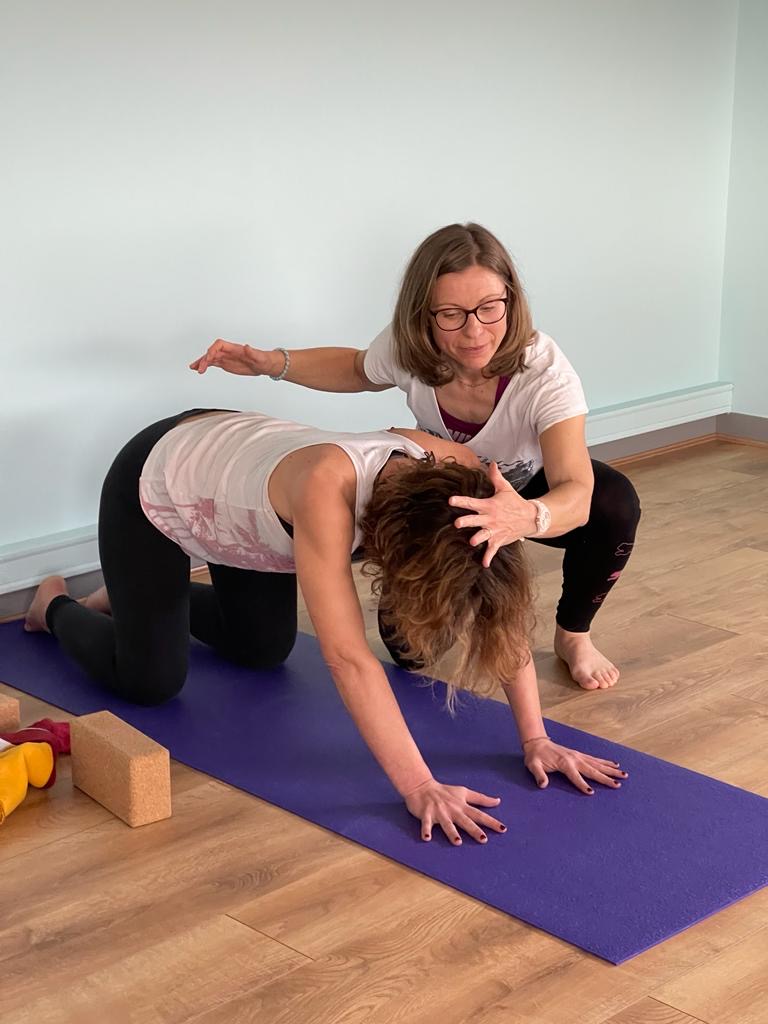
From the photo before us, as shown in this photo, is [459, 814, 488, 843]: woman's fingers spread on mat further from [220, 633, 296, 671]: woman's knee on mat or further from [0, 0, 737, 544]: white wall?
[0, 0, 737, 544]: white wall

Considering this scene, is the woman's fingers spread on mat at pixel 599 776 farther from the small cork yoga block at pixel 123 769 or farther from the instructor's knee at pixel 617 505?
the small cork yoga block at pixel 123 769

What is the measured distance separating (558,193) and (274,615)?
1.98 m

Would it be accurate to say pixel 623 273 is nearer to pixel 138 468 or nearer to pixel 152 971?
pixel 138 468

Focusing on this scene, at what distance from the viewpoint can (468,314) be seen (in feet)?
7.63

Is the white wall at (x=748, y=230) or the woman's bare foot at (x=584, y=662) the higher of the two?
the white wall at (x=748, y=230)

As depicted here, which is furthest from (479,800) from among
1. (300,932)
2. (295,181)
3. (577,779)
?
(295,181)

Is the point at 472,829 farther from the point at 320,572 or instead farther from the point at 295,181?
the point at 295,181

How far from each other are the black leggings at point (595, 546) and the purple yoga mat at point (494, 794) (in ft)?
0.83

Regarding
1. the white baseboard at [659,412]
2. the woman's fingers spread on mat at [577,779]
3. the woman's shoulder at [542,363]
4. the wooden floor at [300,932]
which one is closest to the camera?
the wooden floor at [300,932]

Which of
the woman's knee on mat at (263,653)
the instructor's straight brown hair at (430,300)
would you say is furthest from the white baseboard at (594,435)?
the instructor's straight brown hair at (430,300)

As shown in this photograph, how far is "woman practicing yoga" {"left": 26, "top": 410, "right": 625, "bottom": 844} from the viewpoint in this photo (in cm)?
187

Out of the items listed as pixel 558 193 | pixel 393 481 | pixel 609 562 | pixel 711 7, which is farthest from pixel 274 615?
pixel 711 7

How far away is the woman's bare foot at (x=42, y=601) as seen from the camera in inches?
116

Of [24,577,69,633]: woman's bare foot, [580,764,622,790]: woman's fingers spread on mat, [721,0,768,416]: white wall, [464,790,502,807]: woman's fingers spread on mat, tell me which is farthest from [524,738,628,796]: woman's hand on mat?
[721,0,768,416]: white wall
